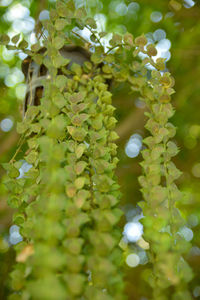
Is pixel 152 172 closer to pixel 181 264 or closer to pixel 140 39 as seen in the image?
pixel 181 264

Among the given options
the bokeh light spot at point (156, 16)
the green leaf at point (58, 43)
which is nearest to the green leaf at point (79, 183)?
the green leaf at point (58, 43)

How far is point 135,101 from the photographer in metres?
2.41

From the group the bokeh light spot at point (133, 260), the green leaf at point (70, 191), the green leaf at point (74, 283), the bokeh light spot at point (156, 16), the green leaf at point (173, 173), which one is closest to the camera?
the green leaf at point (74, 283)

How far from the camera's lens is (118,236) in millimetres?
675

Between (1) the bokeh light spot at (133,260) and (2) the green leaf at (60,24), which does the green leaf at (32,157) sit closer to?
(2) the green leaf at (60,24)

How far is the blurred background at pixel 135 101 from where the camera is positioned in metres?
1.90

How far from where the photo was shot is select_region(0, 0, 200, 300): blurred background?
1.90m

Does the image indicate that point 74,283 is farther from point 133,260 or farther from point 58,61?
point 133,260

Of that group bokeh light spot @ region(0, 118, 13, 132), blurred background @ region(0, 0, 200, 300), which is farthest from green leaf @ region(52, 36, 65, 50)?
bokeh light spot @ region(0, 118, 13, 132)

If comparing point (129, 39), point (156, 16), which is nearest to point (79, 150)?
point (129, 39)

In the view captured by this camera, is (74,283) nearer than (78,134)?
Yes

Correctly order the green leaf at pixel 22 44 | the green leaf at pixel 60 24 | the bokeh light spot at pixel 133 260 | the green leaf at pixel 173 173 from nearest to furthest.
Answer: the green leaf at pixel 173 173, the green leaf at pixel 60 24, the green leaf at pixel 22 44, the bokeh light spot at pixel 133 260

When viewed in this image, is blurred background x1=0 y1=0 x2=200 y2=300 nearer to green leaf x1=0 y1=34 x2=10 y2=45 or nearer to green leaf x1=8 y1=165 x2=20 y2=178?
green leaf x1=0 y1=34 x2=10 y2=45

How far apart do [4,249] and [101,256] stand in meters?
1.84
